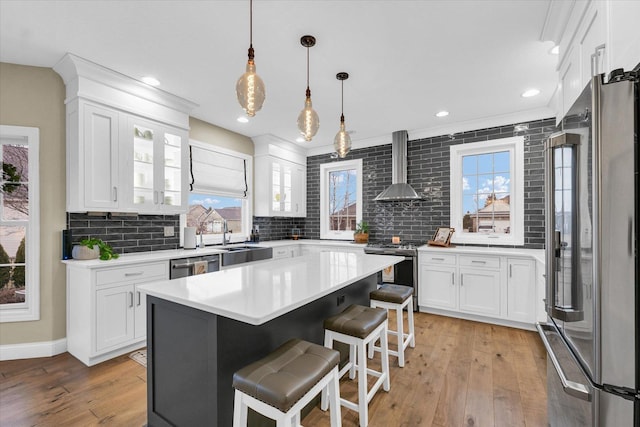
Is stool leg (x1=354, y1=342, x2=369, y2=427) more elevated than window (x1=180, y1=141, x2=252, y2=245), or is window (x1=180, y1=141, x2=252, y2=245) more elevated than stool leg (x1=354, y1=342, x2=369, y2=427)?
window (x1=180, y1=141, x2=252, y2=245)

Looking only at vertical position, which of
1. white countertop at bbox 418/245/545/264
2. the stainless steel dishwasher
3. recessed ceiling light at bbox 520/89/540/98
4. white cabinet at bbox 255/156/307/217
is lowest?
the stainless steel dishwasher

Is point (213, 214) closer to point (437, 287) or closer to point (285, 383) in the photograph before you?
point (437, 287)

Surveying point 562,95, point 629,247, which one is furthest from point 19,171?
point 562,95

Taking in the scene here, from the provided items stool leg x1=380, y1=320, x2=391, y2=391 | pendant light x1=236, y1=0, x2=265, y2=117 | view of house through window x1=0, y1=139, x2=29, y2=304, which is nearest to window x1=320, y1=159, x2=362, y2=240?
stool leg x1=380, y1=320, x2=391, y2=391

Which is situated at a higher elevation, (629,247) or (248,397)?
(629,247)

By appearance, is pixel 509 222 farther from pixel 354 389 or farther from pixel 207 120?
pixel 207 120

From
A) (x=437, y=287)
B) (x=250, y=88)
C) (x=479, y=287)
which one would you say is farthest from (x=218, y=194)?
(x=479, y=287)

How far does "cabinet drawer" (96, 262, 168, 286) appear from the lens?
2.63 meters

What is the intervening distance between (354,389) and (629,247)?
193 centimetres

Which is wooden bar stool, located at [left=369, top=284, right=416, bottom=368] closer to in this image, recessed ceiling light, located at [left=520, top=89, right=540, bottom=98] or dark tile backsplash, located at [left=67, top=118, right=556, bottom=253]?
dark tile backsplash, located at [left=67, top=118, right=556, bottom=253]

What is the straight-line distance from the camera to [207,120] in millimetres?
4211

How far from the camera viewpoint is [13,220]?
2.83 m

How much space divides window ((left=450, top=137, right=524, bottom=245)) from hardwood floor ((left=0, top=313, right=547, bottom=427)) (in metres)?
1.60

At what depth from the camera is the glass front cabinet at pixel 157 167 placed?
3.16m
